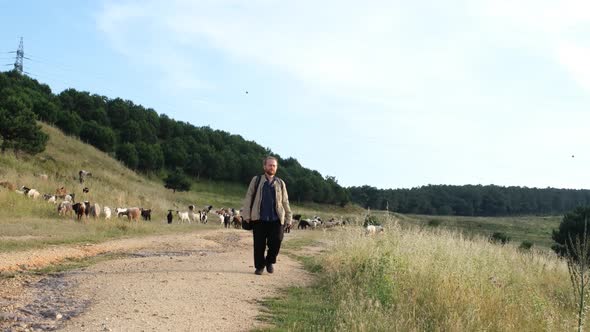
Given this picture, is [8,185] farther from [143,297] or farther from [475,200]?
[475,200]

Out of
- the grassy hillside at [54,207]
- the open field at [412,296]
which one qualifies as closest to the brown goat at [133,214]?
the grassy hillside at [54,207]

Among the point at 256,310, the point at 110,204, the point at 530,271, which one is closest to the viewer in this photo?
the point at 256,310

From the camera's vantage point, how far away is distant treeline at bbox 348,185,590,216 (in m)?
137

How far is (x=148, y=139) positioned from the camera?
3410 inches

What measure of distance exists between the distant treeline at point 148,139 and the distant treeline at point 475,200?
35.8m

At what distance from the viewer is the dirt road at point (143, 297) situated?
558 centimetres

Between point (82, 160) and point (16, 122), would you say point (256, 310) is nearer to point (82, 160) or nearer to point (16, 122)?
point (16, 122)

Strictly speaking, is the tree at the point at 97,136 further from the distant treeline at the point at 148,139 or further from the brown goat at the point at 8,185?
the brown goat at the point at 8,185

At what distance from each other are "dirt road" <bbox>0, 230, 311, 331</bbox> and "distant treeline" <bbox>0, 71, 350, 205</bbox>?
56.8m

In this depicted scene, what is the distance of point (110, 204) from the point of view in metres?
26.2

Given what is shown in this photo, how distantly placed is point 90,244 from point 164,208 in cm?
2042

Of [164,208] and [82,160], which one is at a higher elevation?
[82,160]

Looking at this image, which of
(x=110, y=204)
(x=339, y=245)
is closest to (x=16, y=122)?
(x=110, y=204)

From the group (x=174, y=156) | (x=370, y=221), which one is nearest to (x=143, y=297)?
(x=370, y=221)
